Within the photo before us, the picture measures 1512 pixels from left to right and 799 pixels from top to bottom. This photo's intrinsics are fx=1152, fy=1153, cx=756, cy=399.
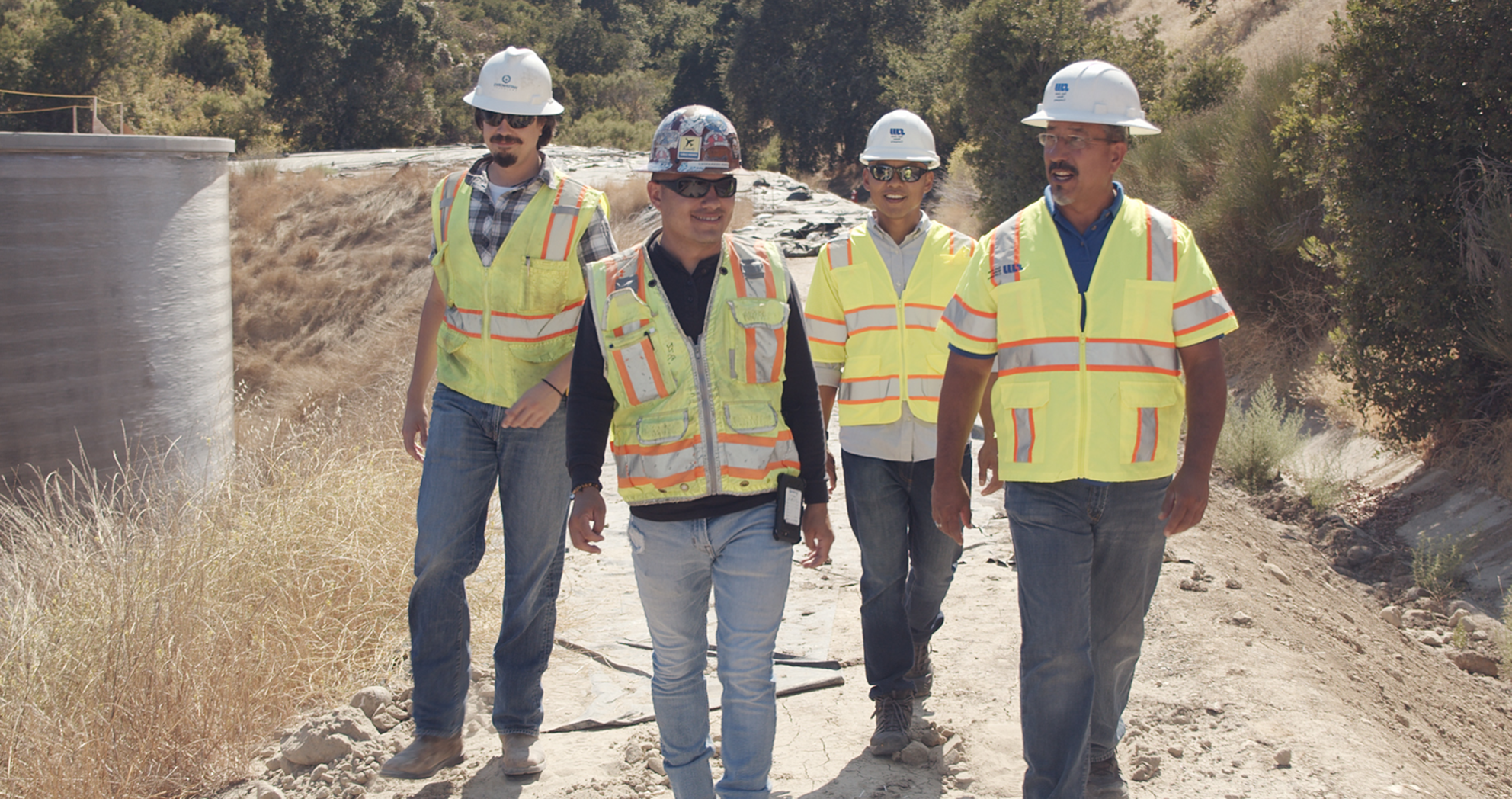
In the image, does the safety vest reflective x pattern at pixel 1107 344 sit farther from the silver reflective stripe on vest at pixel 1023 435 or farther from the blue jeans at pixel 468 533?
the blue jeans at pixel 468 533

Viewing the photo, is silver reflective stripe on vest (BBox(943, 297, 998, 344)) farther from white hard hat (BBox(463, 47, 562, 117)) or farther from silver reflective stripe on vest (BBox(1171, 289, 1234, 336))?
white hard hat (BBox(463, 47, 562, 117))

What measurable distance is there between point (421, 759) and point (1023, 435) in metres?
2.03

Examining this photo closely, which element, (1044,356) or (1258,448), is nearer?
(1044,356)

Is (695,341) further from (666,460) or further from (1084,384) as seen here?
(1084,384)

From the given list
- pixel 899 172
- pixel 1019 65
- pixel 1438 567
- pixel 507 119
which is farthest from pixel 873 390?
pixel 1019 65

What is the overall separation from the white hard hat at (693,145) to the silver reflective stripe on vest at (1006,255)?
2.36 ft

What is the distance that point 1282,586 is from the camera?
5871 millimetres

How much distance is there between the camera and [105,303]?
10.2 m

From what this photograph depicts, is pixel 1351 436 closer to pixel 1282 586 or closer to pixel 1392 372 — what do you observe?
pixel 1392 372

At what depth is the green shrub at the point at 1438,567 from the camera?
6.30 meters

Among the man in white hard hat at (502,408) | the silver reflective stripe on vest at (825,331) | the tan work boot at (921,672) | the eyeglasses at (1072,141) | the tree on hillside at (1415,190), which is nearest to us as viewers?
the eyeglasses at (1072,141)

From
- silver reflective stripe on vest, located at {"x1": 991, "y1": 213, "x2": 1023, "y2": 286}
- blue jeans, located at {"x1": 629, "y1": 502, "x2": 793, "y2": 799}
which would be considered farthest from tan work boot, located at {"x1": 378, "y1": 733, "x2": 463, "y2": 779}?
silver reflective stripe on vest, located at {"x1": 991, "y1": 213, "x2": 1023, "y2": 286}

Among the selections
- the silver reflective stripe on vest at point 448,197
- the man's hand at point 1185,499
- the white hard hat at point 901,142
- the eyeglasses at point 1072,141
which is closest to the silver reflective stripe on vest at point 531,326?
the silver reflective stripe on vest at point 448,197

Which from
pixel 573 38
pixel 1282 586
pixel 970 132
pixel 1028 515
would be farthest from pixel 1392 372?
pixel 573 38
